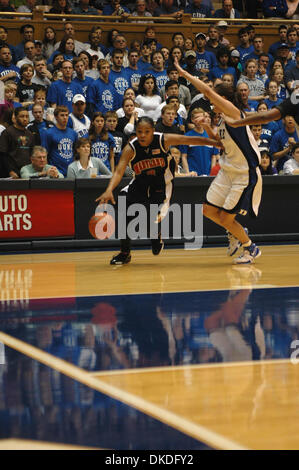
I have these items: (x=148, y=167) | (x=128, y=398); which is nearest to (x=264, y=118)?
(x=148, y=167)

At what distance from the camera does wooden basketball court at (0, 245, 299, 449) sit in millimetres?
3951

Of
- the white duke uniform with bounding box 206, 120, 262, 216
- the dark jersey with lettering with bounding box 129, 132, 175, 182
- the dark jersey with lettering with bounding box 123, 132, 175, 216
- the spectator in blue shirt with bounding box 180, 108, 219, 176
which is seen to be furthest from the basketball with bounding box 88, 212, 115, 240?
the spectator in blue shirt with bounding box 180, 108, 219, 176

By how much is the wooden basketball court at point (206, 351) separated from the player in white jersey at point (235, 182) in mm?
569

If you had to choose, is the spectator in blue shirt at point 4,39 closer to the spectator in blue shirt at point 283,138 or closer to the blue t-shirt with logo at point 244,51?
the spectator in blue shirt at point 283,138

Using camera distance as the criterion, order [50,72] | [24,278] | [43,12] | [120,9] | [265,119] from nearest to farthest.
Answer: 1. [265,119]
2. [24,278]
3. [50,72]
4. [43,12]
5. [120,9]

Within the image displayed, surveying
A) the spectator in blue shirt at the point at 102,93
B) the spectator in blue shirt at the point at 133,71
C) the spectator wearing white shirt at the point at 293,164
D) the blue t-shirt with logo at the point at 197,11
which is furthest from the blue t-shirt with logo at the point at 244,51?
the spectator wearing white shirt at the point at 293,164

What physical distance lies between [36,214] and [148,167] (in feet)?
8.41

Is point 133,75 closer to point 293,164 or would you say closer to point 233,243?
point 293,164

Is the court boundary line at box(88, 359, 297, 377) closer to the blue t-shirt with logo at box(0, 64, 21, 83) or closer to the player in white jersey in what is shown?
the player in white jersey

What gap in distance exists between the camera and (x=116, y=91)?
15258 millimetres
